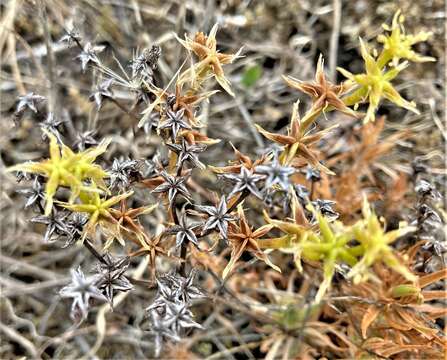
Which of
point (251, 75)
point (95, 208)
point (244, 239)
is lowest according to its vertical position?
point (251, 75)

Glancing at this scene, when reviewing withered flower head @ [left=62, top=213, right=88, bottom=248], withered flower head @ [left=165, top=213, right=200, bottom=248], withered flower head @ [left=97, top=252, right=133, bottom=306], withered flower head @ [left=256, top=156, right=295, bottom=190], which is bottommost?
withered flower head @ [left=97, top=252, right=133, bottom=306]

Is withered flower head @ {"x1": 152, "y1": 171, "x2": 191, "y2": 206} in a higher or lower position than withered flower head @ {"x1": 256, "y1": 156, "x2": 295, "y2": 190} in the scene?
lower

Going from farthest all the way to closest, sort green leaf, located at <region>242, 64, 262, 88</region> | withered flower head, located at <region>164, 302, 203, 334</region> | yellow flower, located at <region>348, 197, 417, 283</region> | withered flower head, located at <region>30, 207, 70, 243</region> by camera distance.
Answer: green leaf, located at <region>242, 64, 262, 88</region> < withered flower head, located at <region>30, 207, 70, 243</region> < withered flower head, located at <region>164, 302, 203, 334</region> < yellow flower, located at <region>348, 197, 417, 283</region>

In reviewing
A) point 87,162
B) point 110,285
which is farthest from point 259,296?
Result: point 87,162

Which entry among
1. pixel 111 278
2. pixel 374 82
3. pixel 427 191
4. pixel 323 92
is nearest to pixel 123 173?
pixel 111 278

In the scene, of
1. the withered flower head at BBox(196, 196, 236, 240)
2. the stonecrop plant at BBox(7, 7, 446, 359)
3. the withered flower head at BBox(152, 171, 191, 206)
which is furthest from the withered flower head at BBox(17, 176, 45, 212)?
the withered flower head at BBox(196, 196, 236, 240)

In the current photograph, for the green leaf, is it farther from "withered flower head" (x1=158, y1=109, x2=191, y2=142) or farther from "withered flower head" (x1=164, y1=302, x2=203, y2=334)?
"withered flower head" (x1=164, y1=302, x2=203, y2=334)

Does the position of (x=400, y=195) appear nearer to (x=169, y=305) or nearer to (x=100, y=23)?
(x=169, y=305)

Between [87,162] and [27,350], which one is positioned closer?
[87,162]

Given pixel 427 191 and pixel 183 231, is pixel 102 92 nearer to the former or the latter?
pixel 183 231
